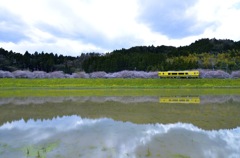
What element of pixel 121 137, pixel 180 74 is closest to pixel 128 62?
pixel 180 74

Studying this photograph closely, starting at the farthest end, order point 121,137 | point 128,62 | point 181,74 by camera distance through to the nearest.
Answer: point 128,62
point 181,74
point 121,137

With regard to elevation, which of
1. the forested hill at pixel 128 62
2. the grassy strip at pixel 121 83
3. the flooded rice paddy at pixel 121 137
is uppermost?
the forested hill at pixel 128 62

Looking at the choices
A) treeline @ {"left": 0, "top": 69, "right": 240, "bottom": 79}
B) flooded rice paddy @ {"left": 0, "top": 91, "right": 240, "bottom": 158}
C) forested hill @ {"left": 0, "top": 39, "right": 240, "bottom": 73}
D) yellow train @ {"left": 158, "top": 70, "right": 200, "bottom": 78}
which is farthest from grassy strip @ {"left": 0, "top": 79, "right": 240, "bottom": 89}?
flooded rice paddy @ {"left": 0, "top": 91, "right": 240, "bottom": 158}

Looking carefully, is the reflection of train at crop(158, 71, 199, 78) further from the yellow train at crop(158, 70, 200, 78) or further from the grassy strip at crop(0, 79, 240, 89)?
the grassy strip at crop(0, 79, 240, 89)

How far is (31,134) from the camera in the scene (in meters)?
9.29

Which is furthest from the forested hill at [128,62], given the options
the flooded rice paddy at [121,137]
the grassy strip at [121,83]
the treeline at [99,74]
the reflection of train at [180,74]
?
the flooded rice paddy at [121,137]

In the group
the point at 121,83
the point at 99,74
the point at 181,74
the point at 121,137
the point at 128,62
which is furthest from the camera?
the point at 128,62

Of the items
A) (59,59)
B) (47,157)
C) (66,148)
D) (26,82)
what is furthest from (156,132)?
(59,59)

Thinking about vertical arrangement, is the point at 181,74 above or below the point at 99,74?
above

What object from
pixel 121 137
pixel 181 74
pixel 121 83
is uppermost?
pixel 181 74

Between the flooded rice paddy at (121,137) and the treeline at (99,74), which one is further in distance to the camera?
the treeline at (99,74)

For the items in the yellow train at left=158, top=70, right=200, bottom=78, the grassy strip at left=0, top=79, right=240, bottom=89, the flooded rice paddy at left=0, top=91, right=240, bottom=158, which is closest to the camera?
the flooded rice paddy at left=0, top=91, right=240, bottom=158

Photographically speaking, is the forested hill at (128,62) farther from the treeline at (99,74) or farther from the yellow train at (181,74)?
the yellow train at (181,74)

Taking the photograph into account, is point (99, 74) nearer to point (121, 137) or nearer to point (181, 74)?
point (181, 74)
